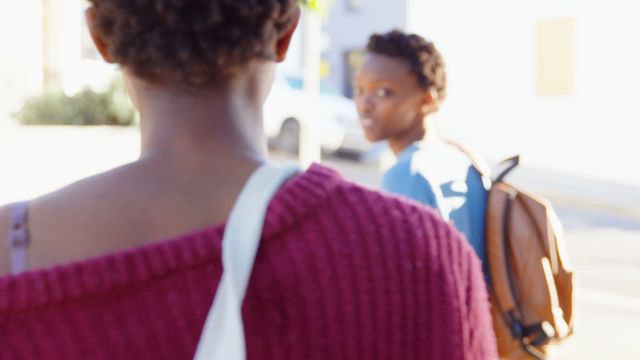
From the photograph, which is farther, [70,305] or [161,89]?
[161,89]

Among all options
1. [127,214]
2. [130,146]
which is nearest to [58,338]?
[127,214]

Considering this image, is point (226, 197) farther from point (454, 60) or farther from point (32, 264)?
point (454, 60)

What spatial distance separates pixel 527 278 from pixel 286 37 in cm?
156

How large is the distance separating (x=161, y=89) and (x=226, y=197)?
0.17 metres

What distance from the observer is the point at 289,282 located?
123 centimetres

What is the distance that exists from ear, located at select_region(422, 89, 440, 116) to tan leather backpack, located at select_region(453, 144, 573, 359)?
2.10ft

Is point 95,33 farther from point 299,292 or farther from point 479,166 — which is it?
point 479,166

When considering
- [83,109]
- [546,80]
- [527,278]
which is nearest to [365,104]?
[527,278]

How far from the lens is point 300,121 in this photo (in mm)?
18797

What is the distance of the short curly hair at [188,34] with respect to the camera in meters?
1.22

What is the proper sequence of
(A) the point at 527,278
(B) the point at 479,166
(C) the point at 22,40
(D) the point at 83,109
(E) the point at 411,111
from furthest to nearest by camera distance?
(C) the point at 22,40
(D) the point at 83,109
(E) the point at 411,111
(B) the point at 479,166
(A) the point at 527,278

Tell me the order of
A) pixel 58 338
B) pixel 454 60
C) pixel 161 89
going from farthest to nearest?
pixel 454 60
pixel 161 89
pixel 58 338

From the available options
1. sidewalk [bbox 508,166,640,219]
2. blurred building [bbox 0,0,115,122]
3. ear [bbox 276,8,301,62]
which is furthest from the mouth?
blurred building [bbox 0,0,115,122]

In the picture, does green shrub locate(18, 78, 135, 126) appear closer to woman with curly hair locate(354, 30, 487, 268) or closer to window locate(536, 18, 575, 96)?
window locate(536, 18, 575, 96)
